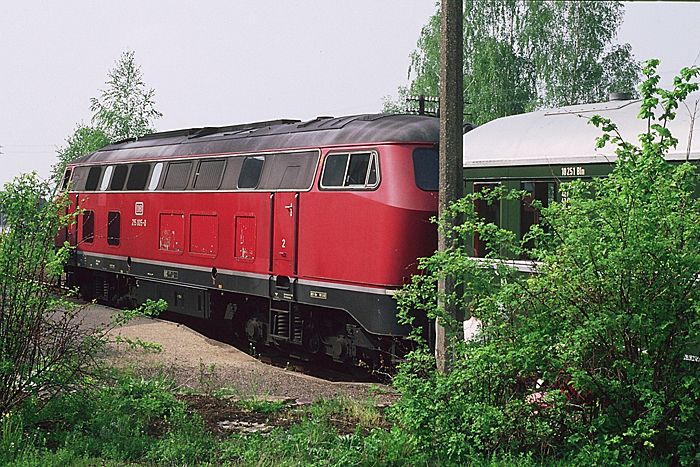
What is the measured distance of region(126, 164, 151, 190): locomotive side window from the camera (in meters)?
17.0

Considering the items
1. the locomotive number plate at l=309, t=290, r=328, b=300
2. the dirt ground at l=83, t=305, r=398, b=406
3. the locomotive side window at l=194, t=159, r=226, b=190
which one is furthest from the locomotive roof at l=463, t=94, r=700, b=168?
the locomotive side window at l=194, t=159, r=226, b=190

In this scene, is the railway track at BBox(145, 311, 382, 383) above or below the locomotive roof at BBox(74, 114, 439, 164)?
below

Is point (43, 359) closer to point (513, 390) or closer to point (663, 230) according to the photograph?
point (513, 390)

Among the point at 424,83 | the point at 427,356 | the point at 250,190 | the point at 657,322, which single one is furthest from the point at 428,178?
the point at 424,83

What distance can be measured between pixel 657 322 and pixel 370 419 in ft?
10.1

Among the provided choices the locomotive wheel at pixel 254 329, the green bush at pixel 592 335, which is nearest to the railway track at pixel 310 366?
the locomotive wheel at pixel 254 329

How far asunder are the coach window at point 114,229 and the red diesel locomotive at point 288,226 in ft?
0.16

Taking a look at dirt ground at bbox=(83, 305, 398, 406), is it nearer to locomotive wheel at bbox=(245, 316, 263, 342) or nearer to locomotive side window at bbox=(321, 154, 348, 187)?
locomotive wheel at bbox=(245, 316, 263, 342)

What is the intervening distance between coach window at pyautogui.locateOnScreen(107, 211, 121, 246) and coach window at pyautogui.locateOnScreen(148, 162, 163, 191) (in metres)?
1.71

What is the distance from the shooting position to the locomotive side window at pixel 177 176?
15555 mm

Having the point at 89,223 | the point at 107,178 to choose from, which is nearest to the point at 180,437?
the point at 107,178

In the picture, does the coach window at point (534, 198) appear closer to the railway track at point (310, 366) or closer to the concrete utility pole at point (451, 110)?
the concrete utility pole at point (451, 110)

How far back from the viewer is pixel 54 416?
761 centimetres

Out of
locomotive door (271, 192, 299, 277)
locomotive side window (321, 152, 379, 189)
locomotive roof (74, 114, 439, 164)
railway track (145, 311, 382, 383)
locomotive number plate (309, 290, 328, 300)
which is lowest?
railway track (145, 311, 382, 383)
